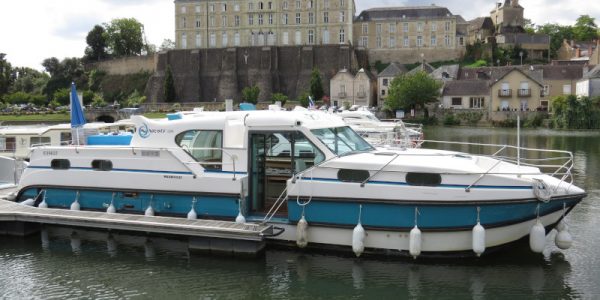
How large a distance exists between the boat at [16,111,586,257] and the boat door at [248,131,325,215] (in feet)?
0.08

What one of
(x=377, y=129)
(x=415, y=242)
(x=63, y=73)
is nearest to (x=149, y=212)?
(x=415, y=242)

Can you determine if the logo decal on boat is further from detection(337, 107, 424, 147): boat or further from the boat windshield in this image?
detection(337, 107, 424, 147): boat

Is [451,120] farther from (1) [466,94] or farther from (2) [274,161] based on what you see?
(2) [274,161]

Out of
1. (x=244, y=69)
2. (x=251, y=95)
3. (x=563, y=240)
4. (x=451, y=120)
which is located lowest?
(x=563, y=240)

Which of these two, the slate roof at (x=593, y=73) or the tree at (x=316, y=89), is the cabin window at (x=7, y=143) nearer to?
the tree at (x=316, y=89)

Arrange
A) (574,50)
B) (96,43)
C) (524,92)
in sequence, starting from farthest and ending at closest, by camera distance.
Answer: (96,43)
(574,50)
(524,92)

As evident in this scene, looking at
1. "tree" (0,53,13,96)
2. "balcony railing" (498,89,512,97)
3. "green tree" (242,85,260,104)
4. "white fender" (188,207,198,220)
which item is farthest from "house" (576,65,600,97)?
"tree" (0,53,13,96)

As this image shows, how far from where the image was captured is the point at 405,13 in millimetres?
102812

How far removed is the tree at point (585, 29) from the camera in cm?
11860

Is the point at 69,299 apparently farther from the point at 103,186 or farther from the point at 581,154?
the point at 581,154

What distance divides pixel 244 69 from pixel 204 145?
84.8 metres

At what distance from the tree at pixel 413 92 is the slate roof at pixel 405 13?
31.8 metres

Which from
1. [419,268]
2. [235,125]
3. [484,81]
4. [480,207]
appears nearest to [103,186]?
[235,125]

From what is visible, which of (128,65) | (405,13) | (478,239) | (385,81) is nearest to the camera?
(478,239)
